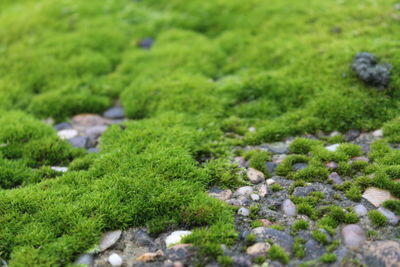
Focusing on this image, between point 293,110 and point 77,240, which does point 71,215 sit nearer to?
point 77,240

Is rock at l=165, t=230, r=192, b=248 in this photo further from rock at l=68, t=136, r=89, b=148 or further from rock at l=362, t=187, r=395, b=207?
rock at l=68, t=136, r=89, b=148

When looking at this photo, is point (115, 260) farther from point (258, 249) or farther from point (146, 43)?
point (146, 43)

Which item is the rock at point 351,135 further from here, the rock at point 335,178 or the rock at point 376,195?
the rock at point 376,195

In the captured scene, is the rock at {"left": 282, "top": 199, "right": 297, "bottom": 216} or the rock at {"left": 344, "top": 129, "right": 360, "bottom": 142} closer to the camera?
the rock at {"left": 282, "top": 199, "right": 297, "bottom": 216}

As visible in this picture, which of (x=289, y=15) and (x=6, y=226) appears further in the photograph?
(x=289, y=15)

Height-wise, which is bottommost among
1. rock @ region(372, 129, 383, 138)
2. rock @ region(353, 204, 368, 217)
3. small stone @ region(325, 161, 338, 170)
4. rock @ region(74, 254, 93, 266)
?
rock @ region(74, 254, 93, 266)

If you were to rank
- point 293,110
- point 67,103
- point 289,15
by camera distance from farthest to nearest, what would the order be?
point 289,15 → point 67,103 → point 293,110

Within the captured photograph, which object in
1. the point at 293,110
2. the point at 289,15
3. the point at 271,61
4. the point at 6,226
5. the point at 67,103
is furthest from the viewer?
the point at 289,15

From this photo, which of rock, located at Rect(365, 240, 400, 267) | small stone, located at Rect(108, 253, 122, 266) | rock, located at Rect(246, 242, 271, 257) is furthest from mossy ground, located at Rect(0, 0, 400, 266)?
rock, located at Rect(365, 240, 400, 267)

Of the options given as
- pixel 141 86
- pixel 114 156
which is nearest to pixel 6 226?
pixel 114 156
